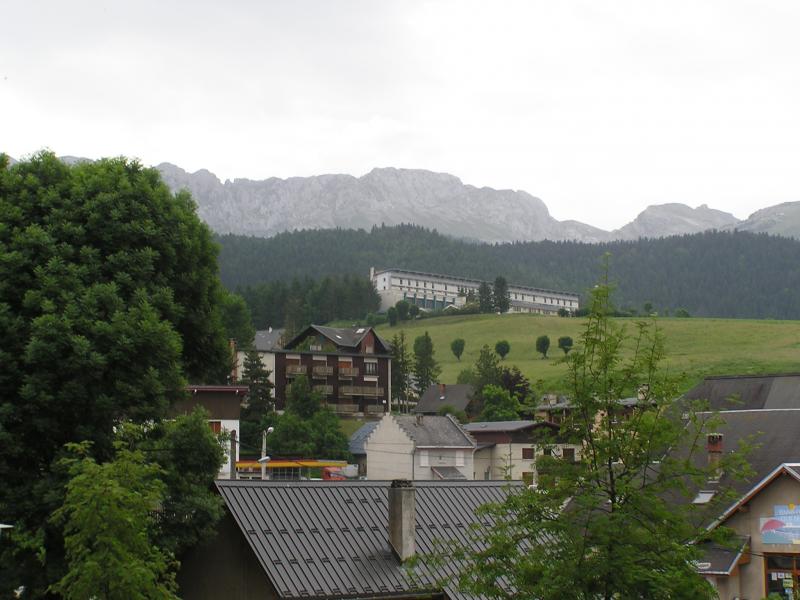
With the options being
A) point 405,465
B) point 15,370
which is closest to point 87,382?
point 15,370

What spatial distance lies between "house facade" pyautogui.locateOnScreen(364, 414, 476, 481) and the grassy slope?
43.9 m

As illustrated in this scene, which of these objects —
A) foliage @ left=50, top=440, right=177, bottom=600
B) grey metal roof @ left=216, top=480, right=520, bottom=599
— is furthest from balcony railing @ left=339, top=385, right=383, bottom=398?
foliage @ left=50, top=440, right=177, bottom=600

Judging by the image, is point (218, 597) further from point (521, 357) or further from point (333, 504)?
point (521, 357)

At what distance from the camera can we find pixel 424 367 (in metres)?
140

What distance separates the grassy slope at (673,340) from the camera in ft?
431

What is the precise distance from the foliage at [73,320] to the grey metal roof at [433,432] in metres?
52.4

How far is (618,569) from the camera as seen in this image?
13672mm

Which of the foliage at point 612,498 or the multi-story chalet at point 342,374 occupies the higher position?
the foliage at point 612,498

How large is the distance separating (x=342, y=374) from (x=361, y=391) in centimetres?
294

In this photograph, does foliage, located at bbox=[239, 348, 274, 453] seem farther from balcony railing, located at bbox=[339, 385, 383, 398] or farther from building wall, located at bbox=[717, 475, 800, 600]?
building wall, located at bbox=[717, 475, 800, 600]

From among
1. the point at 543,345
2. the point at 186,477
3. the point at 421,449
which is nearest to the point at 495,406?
the point at 421,449

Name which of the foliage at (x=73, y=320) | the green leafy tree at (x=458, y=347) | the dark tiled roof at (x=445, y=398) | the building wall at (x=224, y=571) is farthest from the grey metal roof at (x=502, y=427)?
the green leafy tree at (x=458, y=347)

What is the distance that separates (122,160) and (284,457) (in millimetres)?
60041

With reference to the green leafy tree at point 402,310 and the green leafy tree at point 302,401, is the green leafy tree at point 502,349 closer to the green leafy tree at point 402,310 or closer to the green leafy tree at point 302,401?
the green leafy tree at point 402,310
